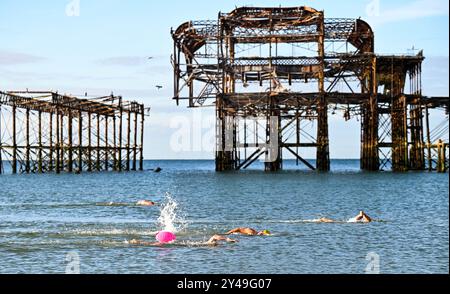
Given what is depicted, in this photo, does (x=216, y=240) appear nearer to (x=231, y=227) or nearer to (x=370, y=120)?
(x=231, y=227)

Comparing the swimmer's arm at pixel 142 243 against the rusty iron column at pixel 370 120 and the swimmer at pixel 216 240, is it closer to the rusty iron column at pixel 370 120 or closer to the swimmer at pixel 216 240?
the swimmer at pixel 216 240

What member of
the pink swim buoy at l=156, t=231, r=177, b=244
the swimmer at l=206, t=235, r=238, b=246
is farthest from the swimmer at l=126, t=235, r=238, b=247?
the pink swim buoy at l=156, t=231, r=177, b=244

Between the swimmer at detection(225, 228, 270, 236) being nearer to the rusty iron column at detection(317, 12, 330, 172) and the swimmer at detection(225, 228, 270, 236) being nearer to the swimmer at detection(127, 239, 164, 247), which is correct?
the swimmer at detection(127, 239, 164, 247)

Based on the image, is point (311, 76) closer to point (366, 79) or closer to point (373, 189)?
point (366, 79)

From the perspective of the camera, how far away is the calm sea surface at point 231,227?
81.4ft

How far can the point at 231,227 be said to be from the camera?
118ft

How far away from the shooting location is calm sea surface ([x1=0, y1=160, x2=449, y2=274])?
81.4ft

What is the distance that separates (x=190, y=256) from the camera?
1023 inches

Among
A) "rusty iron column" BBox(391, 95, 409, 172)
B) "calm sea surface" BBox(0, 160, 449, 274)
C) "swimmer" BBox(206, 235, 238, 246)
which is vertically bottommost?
"calm sea surface" BBox(0, 160, 449, 274)

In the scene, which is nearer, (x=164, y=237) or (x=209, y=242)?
(x=209, y=242)

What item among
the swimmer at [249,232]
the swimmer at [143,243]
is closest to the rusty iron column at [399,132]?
the swimmer at [249,232]

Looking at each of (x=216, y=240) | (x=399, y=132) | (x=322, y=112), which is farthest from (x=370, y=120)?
(x=216, y=240)
